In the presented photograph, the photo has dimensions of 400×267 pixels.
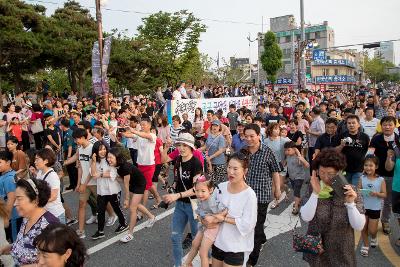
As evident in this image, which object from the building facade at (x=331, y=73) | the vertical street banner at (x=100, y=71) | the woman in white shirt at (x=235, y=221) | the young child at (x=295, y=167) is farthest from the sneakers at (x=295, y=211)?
the building facade at (x=331, y=73)

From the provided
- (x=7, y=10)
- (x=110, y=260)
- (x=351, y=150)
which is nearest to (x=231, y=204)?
(x=110, y=260)

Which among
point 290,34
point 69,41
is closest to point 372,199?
point 69,41

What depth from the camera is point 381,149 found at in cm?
584

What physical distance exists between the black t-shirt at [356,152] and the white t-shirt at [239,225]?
10.1 ft

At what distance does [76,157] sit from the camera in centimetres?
662

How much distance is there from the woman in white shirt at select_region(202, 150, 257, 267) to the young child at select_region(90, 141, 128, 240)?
270 centimetres

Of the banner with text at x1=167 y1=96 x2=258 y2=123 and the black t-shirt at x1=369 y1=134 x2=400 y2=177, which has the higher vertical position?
the banner with text at x1=167 y1=96 x2=258 y2=123

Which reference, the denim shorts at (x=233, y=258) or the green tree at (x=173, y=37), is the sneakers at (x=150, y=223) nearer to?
the denim shorts at (x=233, y=258)

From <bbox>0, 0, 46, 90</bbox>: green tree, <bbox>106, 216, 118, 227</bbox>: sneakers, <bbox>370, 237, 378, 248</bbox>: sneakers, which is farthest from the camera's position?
<bbox>0, 0, 46, 90</bbox>: green tree

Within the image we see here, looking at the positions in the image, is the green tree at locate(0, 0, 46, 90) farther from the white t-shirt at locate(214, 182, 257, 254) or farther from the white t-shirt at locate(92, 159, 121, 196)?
the white t-shirt at locate(214, 182, 257, 254)

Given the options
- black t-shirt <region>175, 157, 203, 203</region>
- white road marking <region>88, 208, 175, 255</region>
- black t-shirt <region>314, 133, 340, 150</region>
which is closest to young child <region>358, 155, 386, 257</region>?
black t-shirt <region>314, 133, 340, 150</region>

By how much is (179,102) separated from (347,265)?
38.5ft

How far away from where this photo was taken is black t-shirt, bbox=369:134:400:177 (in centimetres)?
574

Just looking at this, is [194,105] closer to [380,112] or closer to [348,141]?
[380,112]
